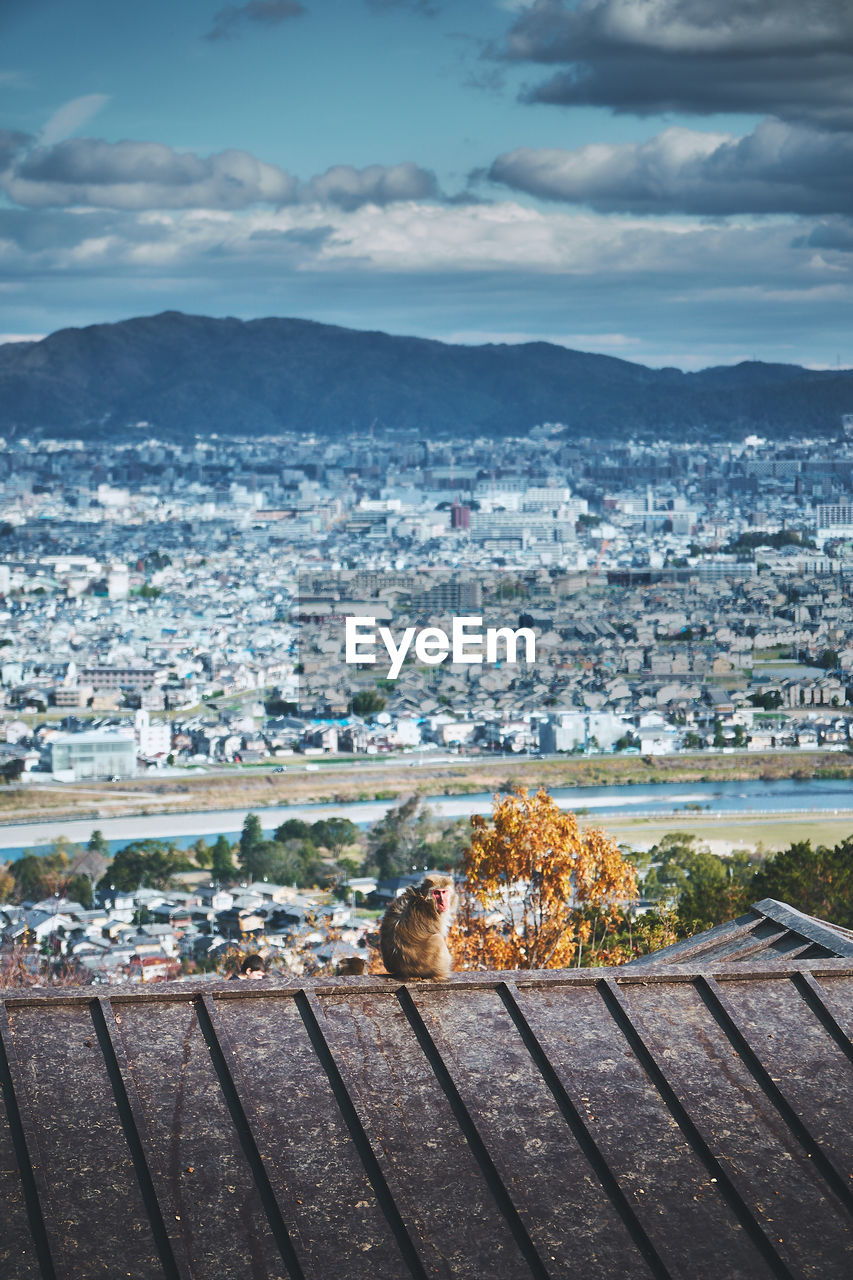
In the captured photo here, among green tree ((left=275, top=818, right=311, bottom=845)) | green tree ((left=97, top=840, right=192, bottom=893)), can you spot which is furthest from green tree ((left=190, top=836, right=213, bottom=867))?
green tree ((left=275, top=818, right=311, bottom=845))

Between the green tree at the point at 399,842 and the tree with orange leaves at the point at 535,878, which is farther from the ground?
the tree with orange leaves at the point at 535,878

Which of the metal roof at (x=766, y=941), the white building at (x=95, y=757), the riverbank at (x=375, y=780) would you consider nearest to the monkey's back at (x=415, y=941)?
the metal roof at (x=766, y=941)

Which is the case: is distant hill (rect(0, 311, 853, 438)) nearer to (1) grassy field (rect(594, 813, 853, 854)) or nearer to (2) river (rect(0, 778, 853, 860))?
(2) river (rect(0, 778, 853, 860))

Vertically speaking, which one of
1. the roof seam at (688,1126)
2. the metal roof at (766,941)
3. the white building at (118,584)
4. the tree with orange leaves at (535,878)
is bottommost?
the white building at (118,584)

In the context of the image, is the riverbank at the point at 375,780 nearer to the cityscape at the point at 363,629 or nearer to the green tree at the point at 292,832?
the cityscape at the point at 363,629

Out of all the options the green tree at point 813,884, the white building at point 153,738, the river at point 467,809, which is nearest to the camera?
the green tree at point 813,884

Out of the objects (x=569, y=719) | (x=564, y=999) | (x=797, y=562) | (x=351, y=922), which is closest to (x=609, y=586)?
(x=797, y=562)

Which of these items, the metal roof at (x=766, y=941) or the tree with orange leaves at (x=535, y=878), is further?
the tree with orange leaves at (x=535, y=878)

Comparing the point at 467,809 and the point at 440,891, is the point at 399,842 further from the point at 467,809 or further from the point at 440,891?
the point at 440,891
